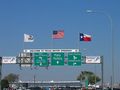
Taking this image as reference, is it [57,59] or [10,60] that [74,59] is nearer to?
[57,59]

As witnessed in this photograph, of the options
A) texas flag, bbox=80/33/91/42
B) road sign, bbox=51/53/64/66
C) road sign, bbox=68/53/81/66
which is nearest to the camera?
road sign, bbox=68/53/81/66

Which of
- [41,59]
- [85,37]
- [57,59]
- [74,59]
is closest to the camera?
[74,59]

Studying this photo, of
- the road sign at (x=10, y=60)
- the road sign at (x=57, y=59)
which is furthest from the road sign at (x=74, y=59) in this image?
the road sign at (x=10, y=60)

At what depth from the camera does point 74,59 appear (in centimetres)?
6425

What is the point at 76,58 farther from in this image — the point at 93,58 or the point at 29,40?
the point at 29,40

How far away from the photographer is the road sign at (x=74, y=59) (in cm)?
6397

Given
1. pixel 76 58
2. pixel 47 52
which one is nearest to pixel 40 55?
pixel 47 52

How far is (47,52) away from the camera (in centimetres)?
6425

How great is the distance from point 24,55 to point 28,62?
1.37 metres

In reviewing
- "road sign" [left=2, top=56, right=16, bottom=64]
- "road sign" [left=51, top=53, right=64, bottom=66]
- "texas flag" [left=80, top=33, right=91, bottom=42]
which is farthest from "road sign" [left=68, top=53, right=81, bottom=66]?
"road sign" [left=2, top=56, right=16, bottom=64]

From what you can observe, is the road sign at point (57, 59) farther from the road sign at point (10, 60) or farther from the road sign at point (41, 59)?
the road sign at point (10, 60)

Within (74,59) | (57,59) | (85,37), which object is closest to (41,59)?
(57,59)

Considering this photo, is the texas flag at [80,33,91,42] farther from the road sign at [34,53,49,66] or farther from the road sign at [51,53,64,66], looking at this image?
the road sign at [34,53,49,66]

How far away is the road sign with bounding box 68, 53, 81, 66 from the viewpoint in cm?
6397
